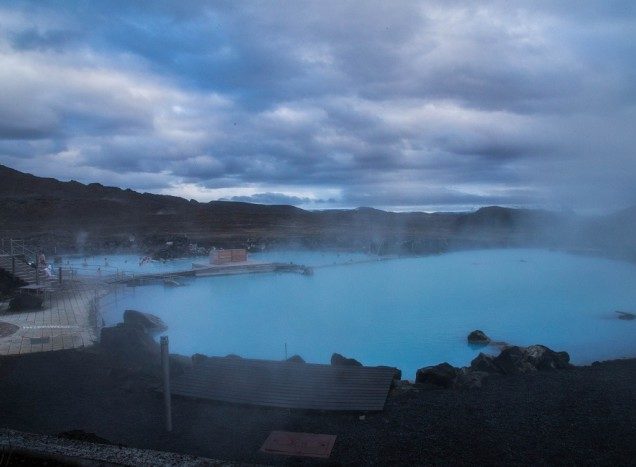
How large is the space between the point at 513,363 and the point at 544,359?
50cm

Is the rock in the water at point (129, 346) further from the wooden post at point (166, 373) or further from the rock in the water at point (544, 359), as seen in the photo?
the rock in the water at point (544, 359)

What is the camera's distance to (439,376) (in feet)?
17.4

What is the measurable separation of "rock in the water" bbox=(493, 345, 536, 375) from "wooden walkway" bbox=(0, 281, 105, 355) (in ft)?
15.6

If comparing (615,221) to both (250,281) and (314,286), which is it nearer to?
(314,286)

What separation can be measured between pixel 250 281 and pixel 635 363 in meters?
10.0

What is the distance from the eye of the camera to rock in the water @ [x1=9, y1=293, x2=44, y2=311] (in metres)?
7.88

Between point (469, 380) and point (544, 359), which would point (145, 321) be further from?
point (544, 359)

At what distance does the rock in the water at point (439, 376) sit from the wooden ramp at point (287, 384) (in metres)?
0.48

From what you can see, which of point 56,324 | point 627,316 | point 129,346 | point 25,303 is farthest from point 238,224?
point 129,346

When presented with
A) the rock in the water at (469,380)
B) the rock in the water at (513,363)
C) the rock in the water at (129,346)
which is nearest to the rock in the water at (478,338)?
the rock in the water at (513,363)

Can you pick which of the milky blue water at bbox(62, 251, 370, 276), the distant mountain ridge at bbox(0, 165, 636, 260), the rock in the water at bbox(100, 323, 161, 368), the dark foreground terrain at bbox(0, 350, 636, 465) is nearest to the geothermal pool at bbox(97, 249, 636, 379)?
the milky blue water at bbox(62, 251, 370, 276)

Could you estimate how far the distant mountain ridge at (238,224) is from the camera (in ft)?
80.8

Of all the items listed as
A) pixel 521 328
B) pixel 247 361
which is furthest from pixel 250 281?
pixel 247 361

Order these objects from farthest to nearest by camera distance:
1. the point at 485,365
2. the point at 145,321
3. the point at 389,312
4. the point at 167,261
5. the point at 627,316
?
the point at 167,261
the point at 389,312
the point at 627,316
the point at 145,321
the point at 485,365
